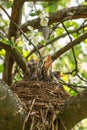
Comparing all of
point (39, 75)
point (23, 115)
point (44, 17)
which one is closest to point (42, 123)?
point (23, 115)

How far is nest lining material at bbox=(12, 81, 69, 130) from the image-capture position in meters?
2.21

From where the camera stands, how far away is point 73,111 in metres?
2.20

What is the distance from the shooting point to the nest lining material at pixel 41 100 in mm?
2211

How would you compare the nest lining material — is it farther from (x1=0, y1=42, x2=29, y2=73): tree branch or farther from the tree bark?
the tree bark

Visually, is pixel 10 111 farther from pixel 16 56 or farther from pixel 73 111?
pixel 16 56

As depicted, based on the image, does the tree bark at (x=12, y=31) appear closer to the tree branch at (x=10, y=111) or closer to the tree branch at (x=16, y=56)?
the tree branch at (x=16, y=56)

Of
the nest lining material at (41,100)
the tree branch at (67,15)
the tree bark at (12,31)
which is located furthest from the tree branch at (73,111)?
the tree bark at (12,31)

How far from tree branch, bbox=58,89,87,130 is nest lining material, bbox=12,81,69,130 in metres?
0.05

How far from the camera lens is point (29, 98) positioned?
2350 millimetres

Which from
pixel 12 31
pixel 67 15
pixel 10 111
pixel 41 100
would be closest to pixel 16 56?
pixel 12 31

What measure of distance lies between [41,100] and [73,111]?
206 millimetres

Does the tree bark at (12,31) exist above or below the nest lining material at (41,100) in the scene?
above

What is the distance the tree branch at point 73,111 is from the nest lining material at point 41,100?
0.15 feet

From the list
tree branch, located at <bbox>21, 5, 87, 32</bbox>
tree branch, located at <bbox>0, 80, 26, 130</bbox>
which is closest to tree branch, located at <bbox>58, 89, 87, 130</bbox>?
tree branch, located at <bbox>0, 80, 26, 130</bbox>
